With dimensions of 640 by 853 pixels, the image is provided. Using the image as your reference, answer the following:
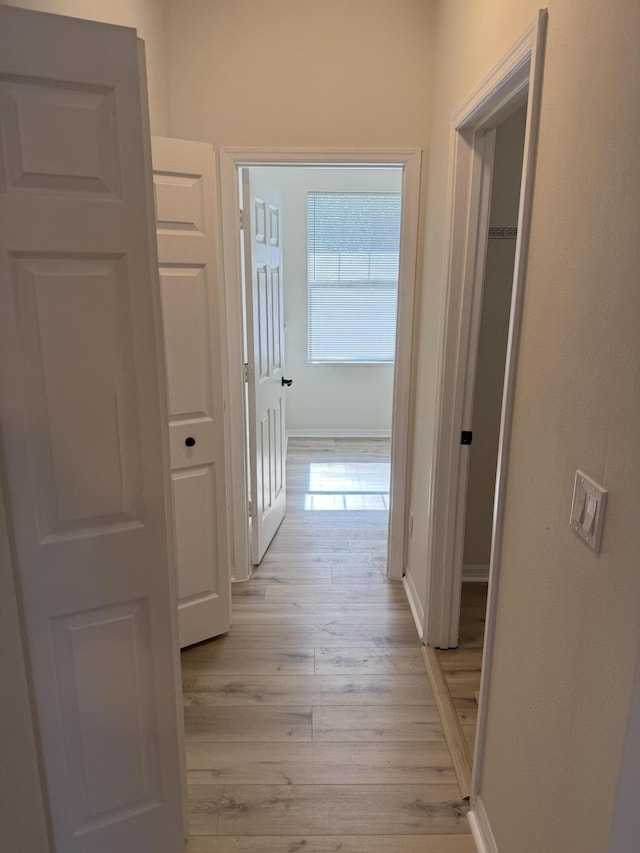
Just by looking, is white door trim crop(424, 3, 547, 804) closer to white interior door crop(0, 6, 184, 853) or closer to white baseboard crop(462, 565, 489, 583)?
white baseboard crop(462, 565, 489, 583)

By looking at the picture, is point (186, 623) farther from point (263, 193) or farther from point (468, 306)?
point (263, 193)

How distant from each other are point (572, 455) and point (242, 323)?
2.01 meters

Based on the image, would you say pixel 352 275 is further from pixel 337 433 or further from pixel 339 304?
pixel 337 433

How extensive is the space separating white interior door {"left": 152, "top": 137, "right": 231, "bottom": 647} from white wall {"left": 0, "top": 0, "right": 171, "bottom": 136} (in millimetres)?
376

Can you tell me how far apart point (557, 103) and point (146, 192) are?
888 mm

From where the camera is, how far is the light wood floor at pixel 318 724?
1706 millimetres

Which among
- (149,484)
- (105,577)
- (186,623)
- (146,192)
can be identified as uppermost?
(146,192)

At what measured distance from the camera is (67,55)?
108cm

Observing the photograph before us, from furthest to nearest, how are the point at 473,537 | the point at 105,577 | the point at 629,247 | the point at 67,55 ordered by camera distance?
the point at 473,537, the point at 105,577, the point at 67,55, the point at 629,247

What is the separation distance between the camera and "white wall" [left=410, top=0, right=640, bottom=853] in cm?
91

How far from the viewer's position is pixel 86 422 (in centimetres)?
124

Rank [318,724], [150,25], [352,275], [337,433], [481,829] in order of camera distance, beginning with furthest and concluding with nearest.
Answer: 1. [337,433]
2. [352,275]
3. [150,25]
4. [318,724]
5. [481,829]

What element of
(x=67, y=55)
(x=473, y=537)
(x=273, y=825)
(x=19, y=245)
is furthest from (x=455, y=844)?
(x=67, y=55)

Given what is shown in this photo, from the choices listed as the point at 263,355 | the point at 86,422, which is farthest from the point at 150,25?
the point at 86,422
